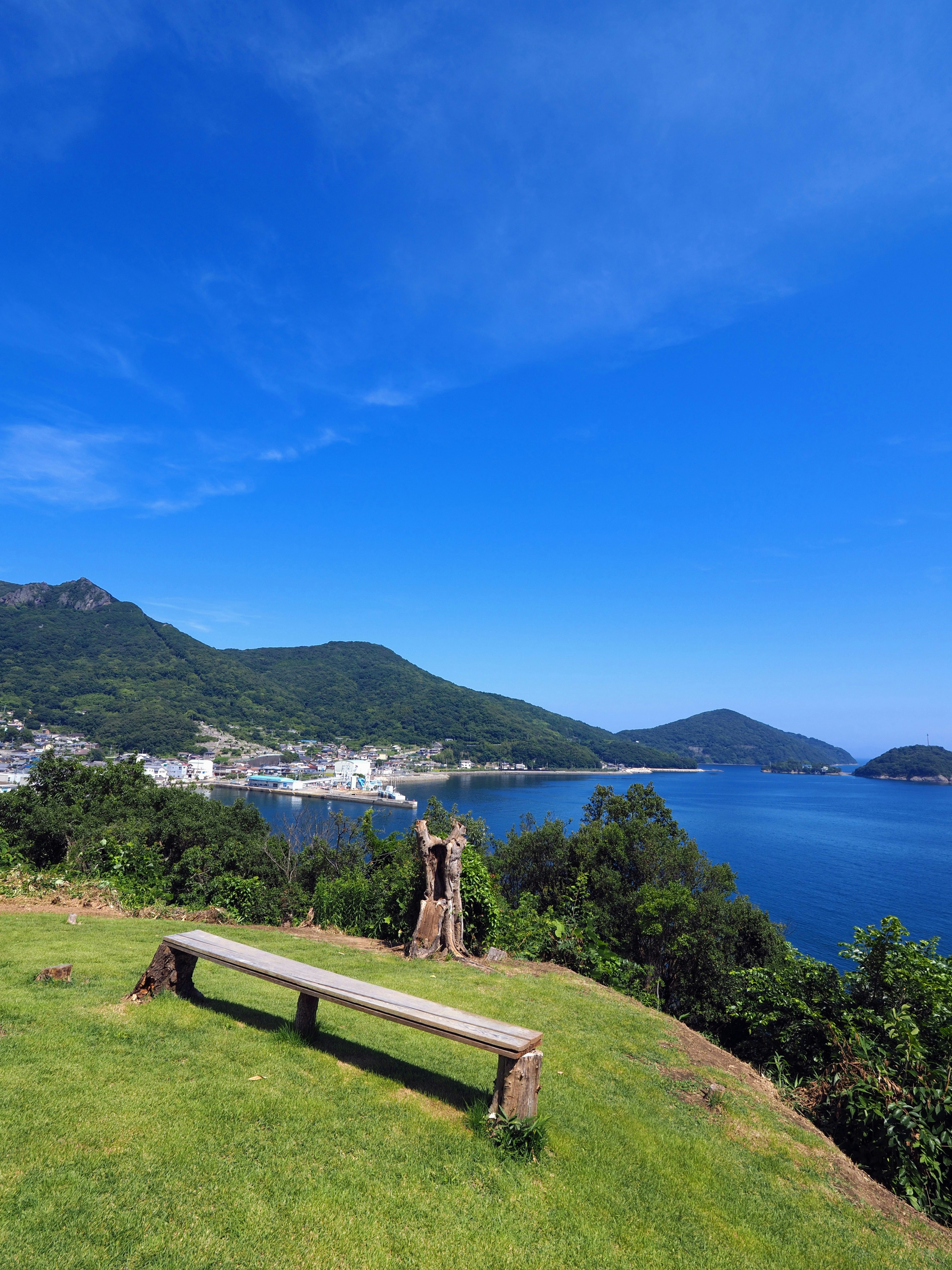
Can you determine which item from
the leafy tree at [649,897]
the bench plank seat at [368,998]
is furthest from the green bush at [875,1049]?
the leafy tree at [649,897]

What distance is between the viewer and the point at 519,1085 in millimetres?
3641

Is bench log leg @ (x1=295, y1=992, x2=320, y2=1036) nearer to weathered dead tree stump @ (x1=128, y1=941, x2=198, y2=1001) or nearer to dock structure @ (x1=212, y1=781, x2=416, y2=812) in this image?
weathered dead tree stump @ (x1=128, y1=941, x2=198, y2=1001)

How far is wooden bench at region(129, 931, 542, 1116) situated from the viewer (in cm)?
363

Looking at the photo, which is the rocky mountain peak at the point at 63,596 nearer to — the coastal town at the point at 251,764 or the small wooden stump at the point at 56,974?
the coastal town at the point at 251,764

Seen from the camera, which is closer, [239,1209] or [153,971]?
[239,1209]

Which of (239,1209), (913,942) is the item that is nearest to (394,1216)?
(239,1209)

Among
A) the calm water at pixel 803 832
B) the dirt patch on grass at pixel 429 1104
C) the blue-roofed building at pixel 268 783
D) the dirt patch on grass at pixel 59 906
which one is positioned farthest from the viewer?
the blue-roofed building at pixel 268 783

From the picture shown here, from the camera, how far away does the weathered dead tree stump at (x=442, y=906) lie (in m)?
8.28

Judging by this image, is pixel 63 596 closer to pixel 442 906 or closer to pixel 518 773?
pixel 518 773

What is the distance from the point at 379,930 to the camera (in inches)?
376

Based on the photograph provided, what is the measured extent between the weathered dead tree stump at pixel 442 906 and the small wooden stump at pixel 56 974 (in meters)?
4.11

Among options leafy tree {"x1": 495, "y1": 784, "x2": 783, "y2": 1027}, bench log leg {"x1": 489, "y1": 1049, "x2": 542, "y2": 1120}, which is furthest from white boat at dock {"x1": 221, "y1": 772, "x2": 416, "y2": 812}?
bench log leg {"x1": 489, "y1": 1049, "x2": 542, "y2": 1120}

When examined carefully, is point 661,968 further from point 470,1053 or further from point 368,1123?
point 368,1123

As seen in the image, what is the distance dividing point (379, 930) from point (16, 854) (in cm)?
799
